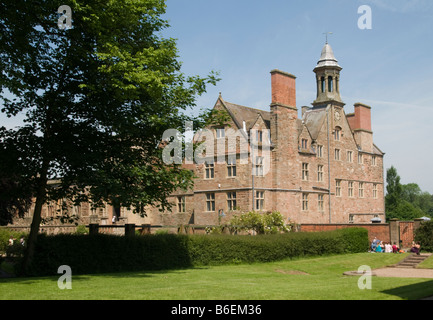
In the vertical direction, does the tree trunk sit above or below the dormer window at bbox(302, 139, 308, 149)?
below

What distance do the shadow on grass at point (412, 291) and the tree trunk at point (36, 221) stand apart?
1420 cm

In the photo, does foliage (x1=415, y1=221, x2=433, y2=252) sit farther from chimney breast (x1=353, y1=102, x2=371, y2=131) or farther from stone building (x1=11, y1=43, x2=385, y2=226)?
chimney breast (x1=353, y1=102, x2=371, y2=131)

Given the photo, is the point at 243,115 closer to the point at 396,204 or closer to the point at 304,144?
the point at 304,144

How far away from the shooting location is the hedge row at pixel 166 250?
2231cm

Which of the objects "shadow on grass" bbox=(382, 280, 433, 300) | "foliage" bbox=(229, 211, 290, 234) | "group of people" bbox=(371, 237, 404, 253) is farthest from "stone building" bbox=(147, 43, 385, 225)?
"shadow on grass" bbox=(382, 280, 433, 300)

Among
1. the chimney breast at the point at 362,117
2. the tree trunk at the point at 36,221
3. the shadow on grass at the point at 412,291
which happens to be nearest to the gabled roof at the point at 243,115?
the chimney breast at the point at 362,117

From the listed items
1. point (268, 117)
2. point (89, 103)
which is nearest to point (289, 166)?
point (268, 117)

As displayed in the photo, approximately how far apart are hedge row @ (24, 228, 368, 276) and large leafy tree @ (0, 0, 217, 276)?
125 cm

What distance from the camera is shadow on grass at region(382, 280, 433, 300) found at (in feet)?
46.9

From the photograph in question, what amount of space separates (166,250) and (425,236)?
23048 mm

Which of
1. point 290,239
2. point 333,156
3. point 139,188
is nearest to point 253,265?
point 290,239

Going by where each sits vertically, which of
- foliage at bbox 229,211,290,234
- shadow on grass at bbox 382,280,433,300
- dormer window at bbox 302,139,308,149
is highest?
dormer window at bbox 302,139,308,149

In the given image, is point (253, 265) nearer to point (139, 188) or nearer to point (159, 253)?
point (159, 253)
